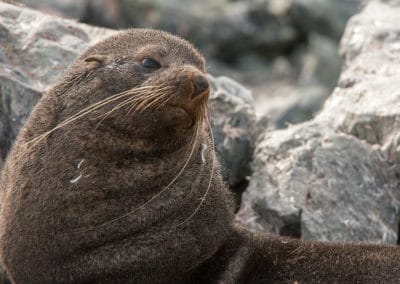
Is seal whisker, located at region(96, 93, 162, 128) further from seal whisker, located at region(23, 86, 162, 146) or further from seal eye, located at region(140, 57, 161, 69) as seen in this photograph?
seal eye, located at region(140, 57, 161, 69)

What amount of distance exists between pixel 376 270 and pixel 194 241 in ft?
4.65

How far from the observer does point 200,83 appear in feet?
21.0

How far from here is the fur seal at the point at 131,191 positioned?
6.51 meters

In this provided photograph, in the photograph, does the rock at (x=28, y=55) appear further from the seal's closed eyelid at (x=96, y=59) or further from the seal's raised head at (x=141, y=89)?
the seal's closed eyelid at (x=96, y=59)

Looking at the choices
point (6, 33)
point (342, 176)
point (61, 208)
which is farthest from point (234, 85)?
point (61, 208)

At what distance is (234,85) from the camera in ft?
34.8

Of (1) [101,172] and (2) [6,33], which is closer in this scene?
(1) [101,172]

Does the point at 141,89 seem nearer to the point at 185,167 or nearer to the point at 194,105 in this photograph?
the point at 194,105

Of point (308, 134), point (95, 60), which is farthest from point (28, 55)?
point (308, 134)

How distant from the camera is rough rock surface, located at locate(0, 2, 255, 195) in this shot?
9.02 metres

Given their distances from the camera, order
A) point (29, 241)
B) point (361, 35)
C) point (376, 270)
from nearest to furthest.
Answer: point (29, 241), point (376, 270), point (361, 35)

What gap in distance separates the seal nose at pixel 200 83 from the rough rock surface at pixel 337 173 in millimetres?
2769

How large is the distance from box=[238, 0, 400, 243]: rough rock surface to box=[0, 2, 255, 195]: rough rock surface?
10.8 inches

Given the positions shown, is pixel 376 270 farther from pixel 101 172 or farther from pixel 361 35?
pixel 361 35
